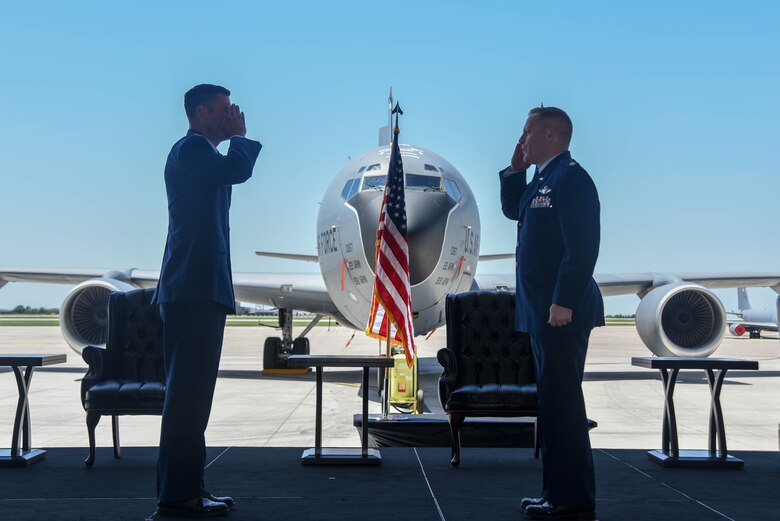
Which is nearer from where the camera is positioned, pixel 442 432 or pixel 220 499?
pixel 220 499

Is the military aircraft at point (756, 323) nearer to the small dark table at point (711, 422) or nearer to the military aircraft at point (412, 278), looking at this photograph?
the military aircraft at point (412, 278)

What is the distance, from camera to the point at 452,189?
36.4 ft

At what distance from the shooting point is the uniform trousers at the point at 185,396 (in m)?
3.27

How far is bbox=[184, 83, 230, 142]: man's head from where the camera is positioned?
3420mm

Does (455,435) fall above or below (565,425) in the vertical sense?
below

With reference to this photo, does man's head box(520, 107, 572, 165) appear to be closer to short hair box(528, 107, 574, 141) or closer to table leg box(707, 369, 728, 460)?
short hair box(528, 107, 574, 141)

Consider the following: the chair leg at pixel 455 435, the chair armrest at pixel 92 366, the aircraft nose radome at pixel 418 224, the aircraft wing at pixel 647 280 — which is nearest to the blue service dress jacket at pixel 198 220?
the chair armrest at pixel 92 366

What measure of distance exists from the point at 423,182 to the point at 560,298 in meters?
7.82

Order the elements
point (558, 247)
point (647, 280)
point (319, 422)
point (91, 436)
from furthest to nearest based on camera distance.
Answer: point (647, 280) → point (319, 422) → point (91, 436) → point (558, 247)

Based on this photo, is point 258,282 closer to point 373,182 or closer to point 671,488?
point 373,182

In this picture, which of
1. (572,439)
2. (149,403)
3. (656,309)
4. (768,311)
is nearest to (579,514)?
(572,439)

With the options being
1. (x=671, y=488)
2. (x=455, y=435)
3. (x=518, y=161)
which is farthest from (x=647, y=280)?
(x=518, y=161)

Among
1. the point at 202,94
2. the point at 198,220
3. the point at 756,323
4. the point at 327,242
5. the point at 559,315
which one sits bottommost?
the point at 756,323

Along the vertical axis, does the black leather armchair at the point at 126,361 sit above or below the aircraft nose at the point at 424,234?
below
